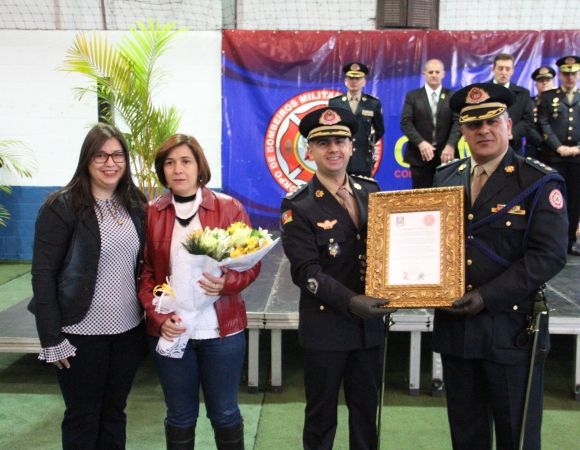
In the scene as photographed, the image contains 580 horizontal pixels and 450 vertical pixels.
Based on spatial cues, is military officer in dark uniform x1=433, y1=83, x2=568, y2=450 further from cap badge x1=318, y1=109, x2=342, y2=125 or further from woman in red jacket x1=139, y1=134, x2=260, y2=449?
woman in red jacket x1=139, y1=134, x2=260, y2=449

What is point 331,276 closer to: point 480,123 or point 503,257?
point 503,257

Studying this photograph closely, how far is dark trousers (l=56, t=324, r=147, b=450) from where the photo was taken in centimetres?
213

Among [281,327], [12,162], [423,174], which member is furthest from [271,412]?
[12,162]

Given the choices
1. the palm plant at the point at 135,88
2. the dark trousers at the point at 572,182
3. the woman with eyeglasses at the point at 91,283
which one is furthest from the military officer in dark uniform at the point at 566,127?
the woman with eyeglasses at the point at 91,283

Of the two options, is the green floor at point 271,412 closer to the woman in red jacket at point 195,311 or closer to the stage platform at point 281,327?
the stage platform at point 281,327

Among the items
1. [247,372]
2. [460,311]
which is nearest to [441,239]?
[460,311]

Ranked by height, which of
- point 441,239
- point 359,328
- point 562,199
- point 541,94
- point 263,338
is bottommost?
point 263,338

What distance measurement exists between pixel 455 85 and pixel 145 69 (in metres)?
3.29

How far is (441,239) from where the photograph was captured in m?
1.90

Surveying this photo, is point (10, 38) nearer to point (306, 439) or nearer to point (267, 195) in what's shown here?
point (267, 195)

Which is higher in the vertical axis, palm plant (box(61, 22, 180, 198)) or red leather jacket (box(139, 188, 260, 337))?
palm plant (box(61, 22, 180, 198))

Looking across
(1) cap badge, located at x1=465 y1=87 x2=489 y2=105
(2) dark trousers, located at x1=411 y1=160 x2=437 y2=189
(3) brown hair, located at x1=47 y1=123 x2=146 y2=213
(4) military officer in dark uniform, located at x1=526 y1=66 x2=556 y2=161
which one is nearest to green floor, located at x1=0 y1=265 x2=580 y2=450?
(3) brown hair, located at x1=47 y1=123 x2=146 y2=213

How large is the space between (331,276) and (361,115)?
359 centimetres

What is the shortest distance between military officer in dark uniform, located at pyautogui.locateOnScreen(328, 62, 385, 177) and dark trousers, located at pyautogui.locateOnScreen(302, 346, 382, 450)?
11.0ft
